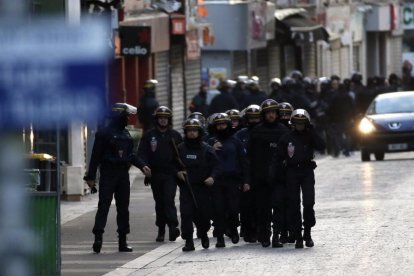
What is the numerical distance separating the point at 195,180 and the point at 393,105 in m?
18.9

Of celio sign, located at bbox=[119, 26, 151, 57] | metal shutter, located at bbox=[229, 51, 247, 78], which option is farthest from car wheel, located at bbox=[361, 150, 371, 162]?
metal shutter, located at bbox=[229, 51, 247, 78]

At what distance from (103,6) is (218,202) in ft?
29.3

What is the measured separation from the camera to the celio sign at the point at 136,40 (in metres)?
35.3

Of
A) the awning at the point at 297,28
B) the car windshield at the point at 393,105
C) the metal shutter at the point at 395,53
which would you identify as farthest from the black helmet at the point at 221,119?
the metal shutter at the point at 395,53

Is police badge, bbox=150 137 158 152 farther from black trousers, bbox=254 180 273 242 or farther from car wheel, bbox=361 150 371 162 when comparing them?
car wheel, bbox=361 150 371 162

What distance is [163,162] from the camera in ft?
66.4

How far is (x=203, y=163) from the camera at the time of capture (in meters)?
19.1

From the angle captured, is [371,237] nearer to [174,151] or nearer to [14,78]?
[174,151]

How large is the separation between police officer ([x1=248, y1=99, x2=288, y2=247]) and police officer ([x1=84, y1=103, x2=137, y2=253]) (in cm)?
142

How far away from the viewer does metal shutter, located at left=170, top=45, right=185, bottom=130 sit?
44031 mm

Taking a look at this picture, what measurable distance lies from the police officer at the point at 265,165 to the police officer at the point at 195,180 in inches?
24.1

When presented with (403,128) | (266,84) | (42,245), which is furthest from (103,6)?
(266,84)

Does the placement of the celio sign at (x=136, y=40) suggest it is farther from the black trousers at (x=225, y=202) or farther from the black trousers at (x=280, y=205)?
the black trousers at (x=280, y=205)

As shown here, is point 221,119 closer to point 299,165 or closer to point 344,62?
point 299,165
